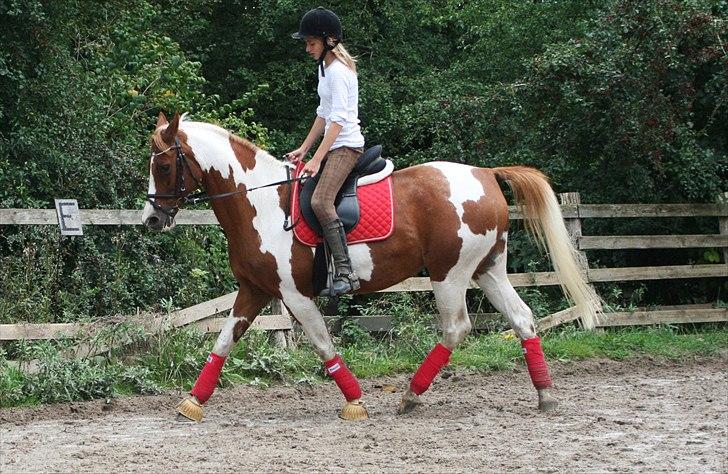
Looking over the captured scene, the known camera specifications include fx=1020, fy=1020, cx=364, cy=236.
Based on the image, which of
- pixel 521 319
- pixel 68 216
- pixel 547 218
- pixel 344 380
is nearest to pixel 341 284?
pixel 344 380

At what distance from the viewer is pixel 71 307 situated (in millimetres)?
9031

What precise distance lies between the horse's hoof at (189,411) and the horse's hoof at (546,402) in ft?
7.97

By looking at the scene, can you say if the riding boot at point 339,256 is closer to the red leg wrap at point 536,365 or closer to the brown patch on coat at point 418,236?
the brown patch on coat at point 418,236

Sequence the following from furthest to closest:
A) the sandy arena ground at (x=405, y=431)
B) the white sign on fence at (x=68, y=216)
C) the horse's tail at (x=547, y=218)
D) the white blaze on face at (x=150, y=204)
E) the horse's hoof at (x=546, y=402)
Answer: the white sign on fence at (x=68, y=216), the horse's tail at (x=547, y=218), the horse's hoof at (x=546, y=402), the white blaze on face at (x=150, y=204), the sandy arena ground at (x=405, y=431)

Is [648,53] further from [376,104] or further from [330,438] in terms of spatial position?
[330,438]

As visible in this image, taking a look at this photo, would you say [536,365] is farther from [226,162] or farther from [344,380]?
[226,162]

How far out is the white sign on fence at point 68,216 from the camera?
8609 mm

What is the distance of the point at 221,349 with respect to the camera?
7.33m

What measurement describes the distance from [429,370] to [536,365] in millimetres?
789

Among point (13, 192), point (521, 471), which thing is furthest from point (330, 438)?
point (13, 192)

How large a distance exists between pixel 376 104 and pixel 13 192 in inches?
272

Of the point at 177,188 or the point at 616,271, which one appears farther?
the point at 616,271

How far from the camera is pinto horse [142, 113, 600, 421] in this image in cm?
720

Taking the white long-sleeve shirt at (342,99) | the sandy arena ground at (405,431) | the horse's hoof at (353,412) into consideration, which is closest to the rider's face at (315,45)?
the white long-sleeve shirt at (342,99)
